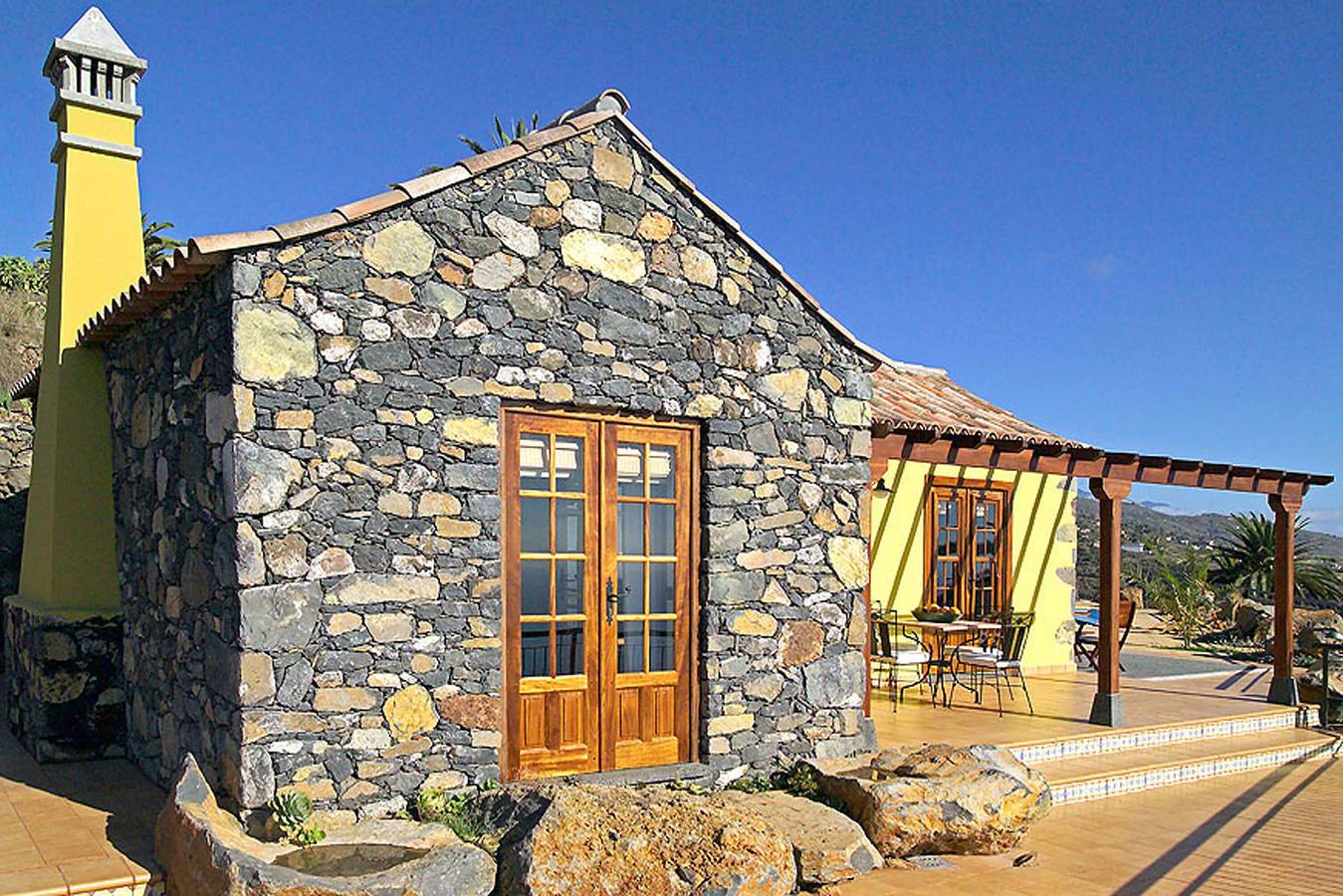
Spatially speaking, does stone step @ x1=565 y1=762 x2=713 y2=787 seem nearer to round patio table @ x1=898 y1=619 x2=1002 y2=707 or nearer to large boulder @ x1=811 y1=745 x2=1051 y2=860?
large boulder @ x1=811 y1=745 x2=1051 y2=860

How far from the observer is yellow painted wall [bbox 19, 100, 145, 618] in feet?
27.1

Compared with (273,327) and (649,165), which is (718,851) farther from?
(649,165)

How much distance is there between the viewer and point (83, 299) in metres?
8.68

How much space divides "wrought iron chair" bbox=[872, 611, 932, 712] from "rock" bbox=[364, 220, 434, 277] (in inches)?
236

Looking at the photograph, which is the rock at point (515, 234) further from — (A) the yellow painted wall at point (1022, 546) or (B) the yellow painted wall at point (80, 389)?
(A) the yellow painted wall at point (1022, 546)

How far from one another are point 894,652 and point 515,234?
594 cm

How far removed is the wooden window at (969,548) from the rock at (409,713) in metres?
6.98

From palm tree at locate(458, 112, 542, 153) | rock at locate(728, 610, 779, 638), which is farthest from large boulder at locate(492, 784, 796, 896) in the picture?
palm tree at locate(458, 112, 542, 153)

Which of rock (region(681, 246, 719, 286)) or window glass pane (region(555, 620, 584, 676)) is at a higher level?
rock (region(681, 246, 719, 286))

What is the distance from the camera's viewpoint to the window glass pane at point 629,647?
23.7 ft

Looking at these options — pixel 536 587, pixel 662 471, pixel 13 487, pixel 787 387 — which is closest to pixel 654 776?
pixel 536 587

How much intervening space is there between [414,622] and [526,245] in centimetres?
238

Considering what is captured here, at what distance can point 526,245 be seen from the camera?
22.5 feet

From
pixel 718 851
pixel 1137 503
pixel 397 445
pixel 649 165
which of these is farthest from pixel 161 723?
pixel 1137 503
